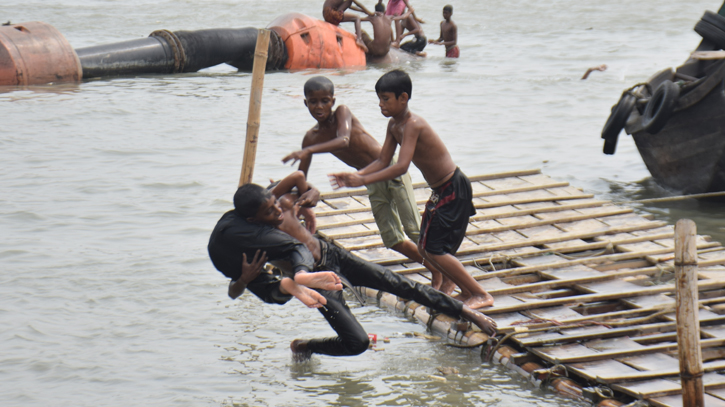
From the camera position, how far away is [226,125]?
1298cm

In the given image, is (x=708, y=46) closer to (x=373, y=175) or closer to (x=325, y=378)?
(x=373, y=175)

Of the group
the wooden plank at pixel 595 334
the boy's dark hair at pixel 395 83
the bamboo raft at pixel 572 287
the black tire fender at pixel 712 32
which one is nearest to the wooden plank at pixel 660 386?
the bamboo raft at pixel 572 287

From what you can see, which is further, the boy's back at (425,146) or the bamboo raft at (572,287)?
the boy's back at (425,146)

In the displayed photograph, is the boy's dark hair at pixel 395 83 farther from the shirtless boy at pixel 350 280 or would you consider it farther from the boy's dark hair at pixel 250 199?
the boy's dark hair at pixel 250 199

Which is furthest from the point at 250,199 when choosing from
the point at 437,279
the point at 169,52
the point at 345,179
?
the point at 169,52

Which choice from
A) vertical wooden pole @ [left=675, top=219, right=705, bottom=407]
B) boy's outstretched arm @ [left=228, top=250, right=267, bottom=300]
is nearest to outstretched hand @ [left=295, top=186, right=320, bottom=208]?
boy's outstretched arm @ [left=228, top=250, right=267, bottom=300]

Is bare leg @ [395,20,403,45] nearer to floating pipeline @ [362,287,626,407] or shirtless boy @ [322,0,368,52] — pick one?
shirtless boy @ [322,0,368,52]

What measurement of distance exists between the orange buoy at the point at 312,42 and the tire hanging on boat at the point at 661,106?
10437mm

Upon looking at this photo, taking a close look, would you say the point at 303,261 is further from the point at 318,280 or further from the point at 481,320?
the point at 481,320

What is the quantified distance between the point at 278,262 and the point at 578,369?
171 cm

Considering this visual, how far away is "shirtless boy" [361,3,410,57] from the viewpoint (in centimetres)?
1772

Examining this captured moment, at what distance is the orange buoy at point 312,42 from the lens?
57.8 feet

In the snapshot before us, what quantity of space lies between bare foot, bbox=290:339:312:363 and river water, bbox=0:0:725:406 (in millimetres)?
72

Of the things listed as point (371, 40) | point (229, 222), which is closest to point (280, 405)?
point (229, 222)
